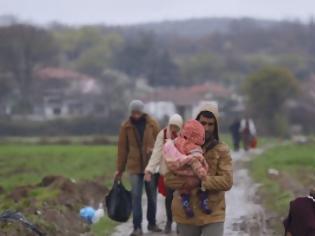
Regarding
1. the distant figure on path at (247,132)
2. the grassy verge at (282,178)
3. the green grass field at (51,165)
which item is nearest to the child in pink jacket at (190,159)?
the grassy verge at (282,178)

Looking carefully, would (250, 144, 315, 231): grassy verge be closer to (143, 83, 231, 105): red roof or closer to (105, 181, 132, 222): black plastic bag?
(105, 181, 132, 222): black plastic bag

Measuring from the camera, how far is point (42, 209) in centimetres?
1459

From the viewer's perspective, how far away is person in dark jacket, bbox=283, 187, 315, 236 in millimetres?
7949

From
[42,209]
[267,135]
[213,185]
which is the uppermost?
[213,185]

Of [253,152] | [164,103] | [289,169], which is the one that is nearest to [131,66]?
[164,103]

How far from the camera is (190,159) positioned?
8.05m

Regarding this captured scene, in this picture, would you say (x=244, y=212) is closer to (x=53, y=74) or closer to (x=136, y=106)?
(x=136, y=106)

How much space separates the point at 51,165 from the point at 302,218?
26.0 metres

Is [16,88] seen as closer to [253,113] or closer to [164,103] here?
[164,103]

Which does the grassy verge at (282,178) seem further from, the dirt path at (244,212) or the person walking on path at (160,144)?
the person walking on path at (160,144)

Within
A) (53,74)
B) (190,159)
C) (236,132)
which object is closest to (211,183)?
(190,159)

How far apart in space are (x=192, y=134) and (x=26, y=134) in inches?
2685

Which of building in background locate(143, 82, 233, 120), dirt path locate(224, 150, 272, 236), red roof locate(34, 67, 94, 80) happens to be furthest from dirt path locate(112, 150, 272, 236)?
building in background locate(143, 82, 233, 120)

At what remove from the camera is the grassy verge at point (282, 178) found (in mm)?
17703
